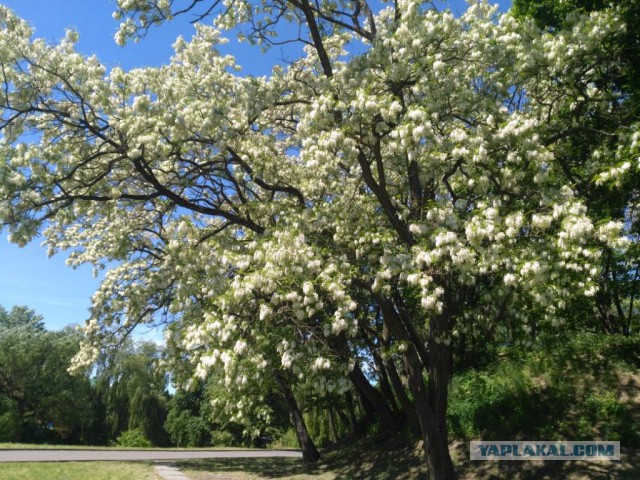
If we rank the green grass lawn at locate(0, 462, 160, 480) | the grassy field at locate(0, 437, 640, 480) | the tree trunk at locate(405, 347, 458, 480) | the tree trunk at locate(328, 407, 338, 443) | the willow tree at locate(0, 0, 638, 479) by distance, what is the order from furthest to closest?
the tree trunk at locate(328, 407, 338, 443)
the green grass lawn at locate(0, 462, 160, 480)
the grassy field at locate(0, 437, 640, 480)
the tree trunk at locate(405, 347, 458, 480)
the willow tree at locate(0, 0, 638, 479)

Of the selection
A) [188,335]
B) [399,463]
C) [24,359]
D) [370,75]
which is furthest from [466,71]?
[24,359]

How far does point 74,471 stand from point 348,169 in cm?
1123

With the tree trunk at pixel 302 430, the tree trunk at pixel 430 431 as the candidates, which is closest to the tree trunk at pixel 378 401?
the tree trunk at pixel 302 430

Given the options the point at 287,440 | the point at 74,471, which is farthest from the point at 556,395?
the point at 287,440

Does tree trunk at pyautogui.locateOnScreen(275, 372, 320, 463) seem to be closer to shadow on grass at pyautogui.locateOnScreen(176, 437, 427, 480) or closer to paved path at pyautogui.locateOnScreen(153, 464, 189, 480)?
shadow on grass at pyautogui.locateOnScreen(176, 437, 427, 480)

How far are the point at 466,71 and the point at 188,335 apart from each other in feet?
23.8

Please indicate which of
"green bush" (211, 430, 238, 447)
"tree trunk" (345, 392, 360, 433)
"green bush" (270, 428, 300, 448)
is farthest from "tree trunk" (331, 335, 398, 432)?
"green bush" (211, 430, 238, 447)

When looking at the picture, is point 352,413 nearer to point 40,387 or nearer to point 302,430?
point 302,430

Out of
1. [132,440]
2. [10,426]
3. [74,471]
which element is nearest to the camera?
[74,471]

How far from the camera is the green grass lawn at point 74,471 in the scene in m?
12.6
